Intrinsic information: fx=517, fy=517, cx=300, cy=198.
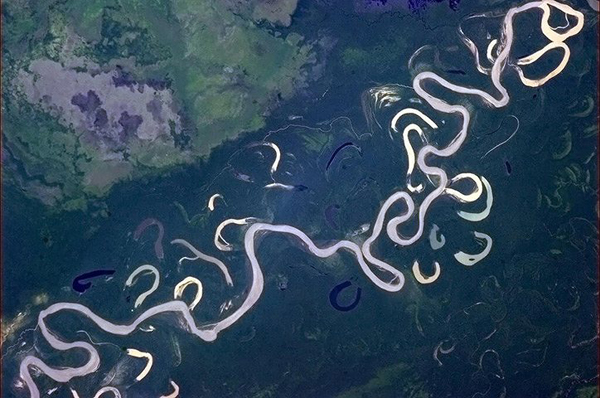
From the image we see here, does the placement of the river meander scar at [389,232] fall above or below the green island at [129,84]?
below

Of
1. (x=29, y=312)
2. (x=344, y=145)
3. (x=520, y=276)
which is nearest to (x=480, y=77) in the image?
(x=344, y=145)

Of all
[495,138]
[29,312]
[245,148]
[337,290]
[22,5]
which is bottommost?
[337,290]

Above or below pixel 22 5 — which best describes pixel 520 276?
below

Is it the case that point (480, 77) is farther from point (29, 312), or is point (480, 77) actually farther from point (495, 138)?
point (29, 312)

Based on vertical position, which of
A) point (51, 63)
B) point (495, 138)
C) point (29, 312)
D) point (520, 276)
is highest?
point (51, 63)

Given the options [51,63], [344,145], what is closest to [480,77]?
[344,145]

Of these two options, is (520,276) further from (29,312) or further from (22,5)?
(22,5)

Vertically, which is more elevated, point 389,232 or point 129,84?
point 129,84

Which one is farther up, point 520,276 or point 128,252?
point 128,252

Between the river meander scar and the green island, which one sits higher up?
the green island
